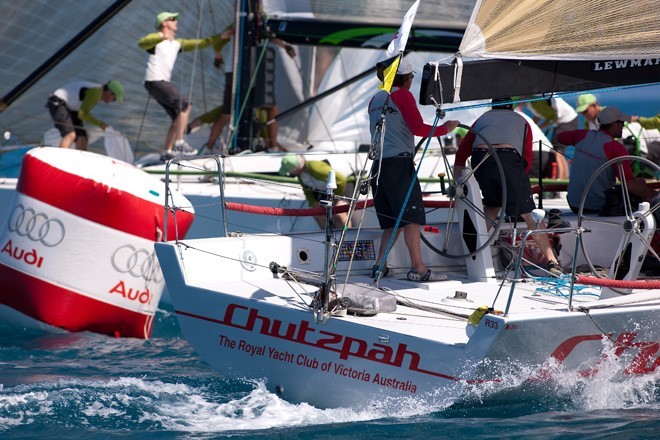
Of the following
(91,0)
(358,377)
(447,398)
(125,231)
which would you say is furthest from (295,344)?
(91,0)

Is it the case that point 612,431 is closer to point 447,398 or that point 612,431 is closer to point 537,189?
point 447,398

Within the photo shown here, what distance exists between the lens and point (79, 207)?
769 cm

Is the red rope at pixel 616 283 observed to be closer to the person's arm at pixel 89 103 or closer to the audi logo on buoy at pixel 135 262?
the audi logo on buoy at pixel 135 262

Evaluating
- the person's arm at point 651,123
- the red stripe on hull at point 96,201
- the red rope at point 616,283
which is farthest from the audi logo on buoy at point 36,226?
the person's arm at point 651,123

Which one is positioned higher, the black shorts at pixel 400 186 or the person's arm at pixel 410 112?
the person's arm at pixel 410 112

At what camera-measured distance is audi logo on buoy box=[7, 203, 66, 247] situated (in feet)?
25.3

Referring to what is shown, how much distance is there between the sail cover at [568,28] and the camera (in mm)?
5926

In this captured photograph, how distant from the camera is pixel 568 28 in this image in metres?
5.98

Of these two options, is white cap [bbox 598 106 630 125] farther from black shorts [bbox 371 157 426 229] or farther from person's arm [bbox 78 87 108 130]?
person's arm [bbox 78 87 108 130]

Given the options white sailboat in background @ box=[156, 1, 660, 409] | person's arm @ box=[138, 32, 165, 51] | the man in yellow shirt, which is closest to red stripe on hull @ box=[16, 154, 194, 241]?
white sailboat in background @ box=[156, 1, 660, 409]

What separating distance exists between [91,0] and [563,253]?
6.30m

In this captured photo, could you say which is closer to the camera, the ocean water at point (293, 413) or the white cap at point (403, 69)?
the ocean water at point (293, 413)

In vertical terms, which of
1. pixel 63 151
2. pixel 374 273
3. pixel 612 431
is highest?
pixel 63 151

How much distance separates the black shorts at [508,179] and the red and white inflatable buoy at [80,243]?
6.85 ft
